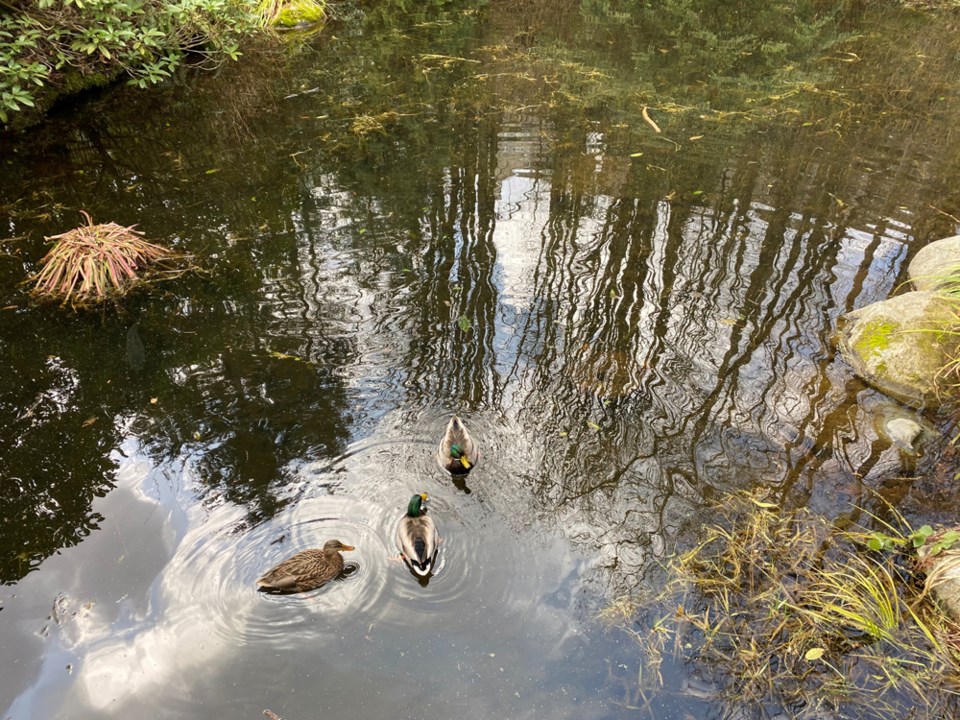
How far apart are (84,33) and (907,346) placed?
10.3 m

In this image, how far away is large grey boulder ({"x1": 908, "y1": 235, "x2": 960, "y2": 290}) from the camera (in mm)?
6086

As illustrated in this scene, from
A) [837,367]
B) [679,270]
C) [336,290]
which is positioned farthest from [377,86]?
[837,367]

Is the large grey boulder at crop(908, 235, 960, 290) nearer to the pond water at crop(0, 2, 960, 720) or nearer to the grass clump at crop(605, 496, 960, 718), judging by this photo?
the pond water at crop(0, 2, 960, 720)

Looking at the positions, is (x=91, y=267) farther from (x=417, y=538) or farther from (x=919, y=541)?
(x=919, y=541)

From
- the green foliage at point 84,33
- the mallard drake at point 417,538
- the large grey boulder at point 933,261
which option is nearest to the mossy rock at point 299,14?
the green foliage at point 84,33

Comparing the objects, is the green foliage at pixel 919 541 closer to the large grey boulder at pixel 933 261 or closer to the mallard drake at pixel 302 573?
the large grey boulder at pixel 933 261

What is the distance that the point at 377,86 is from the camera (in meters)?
11.5

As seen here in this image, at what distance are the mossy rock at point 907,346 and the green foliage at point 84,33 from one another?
9162mm

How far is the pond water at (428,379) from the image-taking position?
360 centimetres

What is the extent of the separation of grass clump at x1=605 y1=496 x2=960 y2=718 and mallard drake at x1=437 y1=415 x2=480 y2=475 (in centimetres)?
139

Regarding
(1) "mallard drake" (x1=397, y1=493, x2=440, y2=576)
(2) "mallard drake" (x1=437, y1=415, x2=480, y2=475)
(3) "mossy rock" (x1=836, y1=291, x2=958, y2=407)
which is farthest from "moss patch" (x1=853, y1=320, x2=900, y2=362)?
(1) "mallard drake" (x1=397, y1=493, x2=440, y2=576)

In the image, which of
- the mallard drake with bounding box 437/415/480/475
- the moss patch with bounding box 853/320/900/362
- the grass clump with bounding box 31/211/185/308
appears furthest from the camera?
the grass clump with bounding box 31/211/185/308

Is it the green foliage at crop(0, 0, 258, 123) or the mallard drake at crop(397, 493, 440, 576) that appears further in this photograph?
the green foliage at crop(0, 0, 258, 123)

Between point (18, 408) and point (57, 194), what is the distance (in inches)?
167
